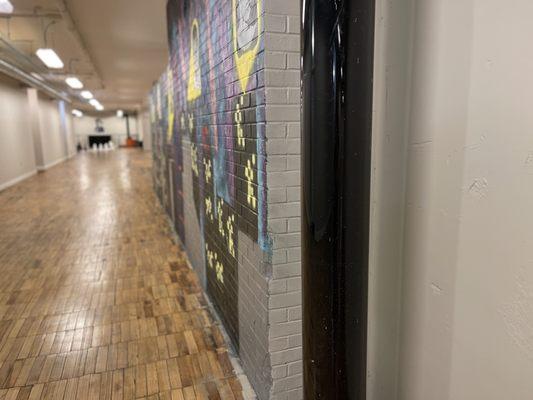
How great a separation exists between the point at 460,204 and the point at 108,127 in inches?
1343

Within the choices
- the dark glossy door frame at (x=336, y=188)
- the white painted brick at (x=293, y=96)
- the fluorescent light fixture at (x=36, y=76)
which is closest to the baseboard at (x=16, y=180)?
the fluorescent light fixture at (x=36, y=76)

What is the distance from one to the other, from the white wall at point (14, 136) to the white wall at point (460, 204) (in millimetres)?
10509

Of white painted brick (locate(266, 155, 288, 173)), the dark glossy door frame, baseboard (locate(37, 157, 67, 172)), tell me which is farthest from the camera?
baseboard (locate(37, 157, 67, 172))

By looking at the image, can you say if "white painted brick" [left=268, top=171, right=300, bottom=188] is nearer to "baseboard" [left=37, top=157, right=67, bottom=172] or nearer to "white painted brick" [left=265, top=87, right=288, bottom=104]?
"white painted brick" [left=265, top=87, right=288, bottom=104]

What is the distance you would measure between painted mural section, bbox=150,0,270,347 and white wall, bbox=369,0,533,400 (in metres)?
0.69

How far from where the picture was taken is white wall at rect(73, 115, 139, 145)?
101 ft

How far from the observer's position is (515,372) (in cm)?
92

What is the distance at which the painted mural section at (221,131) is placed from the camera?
73.8 inches

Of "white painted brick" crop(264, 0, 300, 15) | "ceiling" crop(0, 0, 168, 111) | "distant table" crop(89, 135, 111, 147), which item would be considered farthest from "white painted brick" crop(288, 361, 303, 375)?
"distant table" crop(89, 135, 111, 147)

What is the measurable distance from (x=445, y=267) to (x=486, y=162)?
319 mm

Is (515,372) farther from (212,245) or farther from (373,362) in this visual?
(212,245)

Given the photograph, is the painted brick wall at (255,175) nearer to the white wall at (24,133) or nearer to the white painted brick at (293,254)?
the white painted brick at (293,254)

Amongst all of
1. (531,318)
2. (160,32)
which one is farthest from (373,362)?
(160,32)

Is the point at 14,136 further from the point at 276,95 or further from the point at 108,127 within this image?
the point at 108,127
